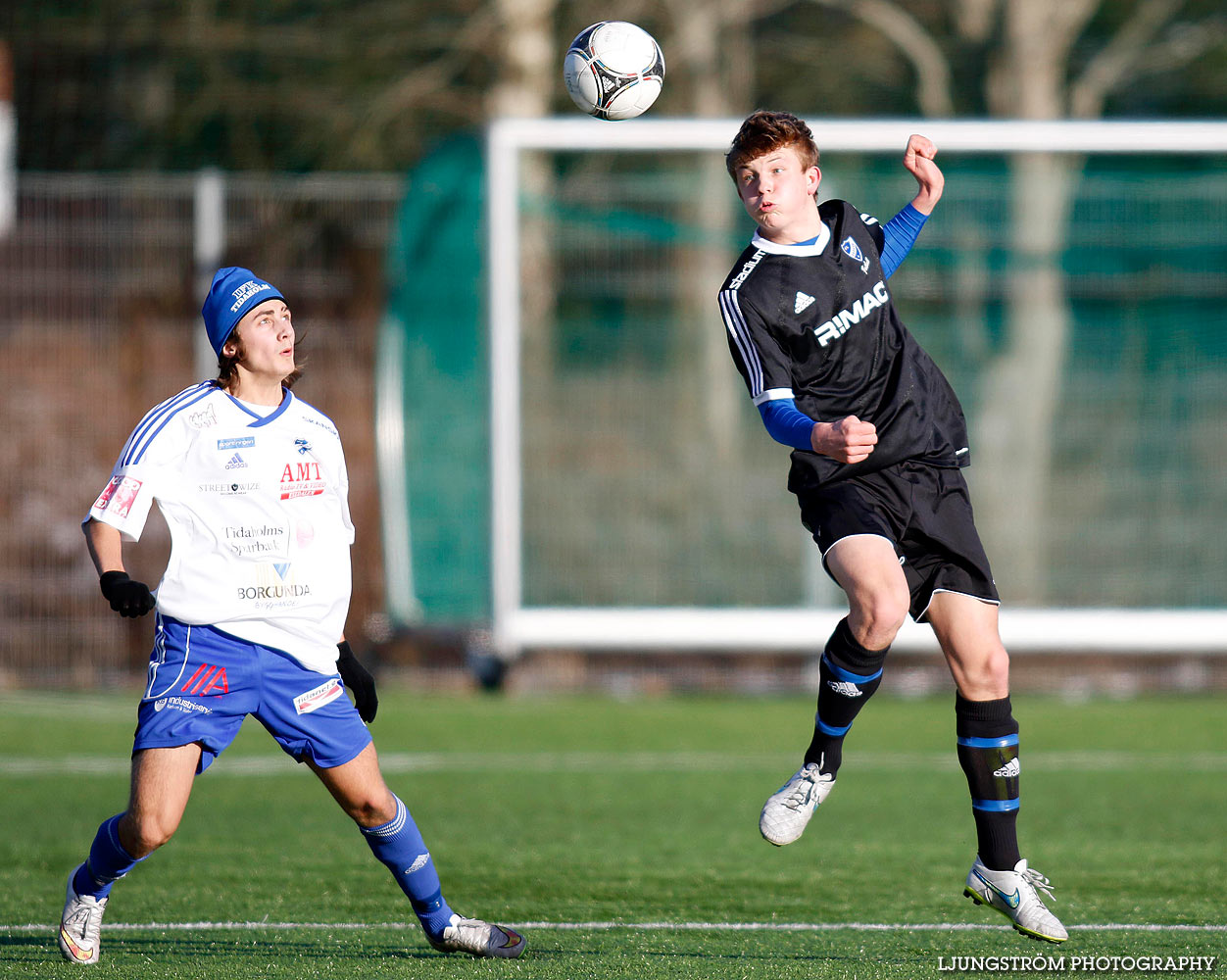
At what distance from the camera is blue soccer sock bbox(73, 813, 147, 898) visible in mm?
4727

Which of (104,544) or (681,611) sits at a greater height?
(104,544)

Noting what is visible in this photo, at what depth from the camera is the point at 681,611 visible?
10664 mm

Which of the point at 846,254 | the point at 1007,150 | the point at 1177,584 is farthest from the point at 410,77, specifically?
the point at 846,254

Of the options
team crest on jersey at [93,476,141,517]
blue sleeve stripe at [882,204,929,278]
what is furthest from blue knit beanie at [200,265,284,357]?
blue sleeve stripe at [882,204,929,278]

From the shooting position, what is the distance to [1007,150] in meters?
10.4

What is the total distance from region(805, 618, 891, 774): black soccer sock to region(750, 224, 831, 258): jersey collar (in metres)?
1.06

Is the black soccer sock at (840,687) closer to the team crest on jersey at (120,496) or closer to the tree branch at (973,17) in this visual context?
the team crest on jersey at (120,496)

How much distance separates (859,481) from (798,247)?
694mm

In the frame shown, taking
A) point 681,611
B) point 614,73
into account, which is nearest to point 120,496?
point 614,73

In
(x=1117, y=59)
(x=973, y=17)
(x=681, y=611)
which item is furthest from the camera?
(x=1117, y=59)

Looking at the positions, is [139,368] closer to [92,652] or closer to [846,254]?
[92,652]

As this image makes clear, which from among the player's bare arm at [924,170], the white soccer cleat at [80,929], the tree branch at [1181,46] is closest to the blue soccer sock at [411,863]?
the white soccer cleat at [80,929]

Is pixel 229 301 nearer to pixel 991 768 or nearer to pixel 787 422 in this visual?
pixel 787 422

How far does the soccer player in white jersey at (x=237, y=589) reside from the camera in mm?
4574
